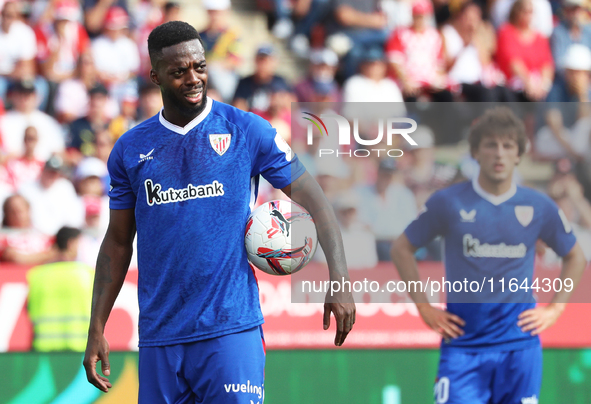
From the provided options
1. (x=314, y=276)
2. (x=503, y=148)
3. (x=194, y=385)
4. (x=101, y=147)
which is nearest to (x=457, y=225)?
(x=503, y=148)

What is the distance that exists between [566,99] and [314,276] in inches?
197

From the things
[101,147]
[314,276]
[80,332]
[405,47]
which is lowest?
[80,332]

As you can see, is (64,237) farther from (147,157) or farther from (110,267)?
(147,157)

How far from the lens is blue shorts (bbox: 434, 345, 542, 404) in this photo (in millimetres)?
5031

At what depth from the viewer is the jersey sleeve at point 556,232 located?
209 inches

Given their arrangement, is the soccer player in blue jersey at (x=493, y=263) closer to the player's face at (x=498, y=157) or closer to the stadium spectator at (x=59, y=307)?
the player's face at (x=498, y=157)

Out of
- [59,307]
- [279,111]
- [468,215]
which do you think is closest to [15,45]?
[279,111]

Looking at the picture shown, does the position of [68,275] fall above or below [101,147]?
below

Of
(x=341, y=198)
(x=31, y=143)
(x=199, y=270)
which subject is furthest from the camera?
(x=31, y=143)

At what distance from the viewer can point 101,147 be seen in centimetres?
897

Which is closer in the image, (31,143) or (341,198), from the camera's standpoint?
(341,198)

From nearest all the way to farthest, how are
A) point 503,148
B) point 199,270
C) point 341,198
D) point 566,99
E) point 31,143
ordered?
1. point 199,270
2. point 503,148
3. point 341,198
4. point 31,143
5. point 566,99

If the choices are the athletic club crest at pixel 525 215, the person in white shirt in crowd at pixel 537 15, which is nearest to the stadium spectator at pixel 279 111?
the person in white shirt in crowd at pixel 537 15

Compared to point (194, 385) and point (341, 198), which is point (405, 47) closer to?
point (341, 198)
